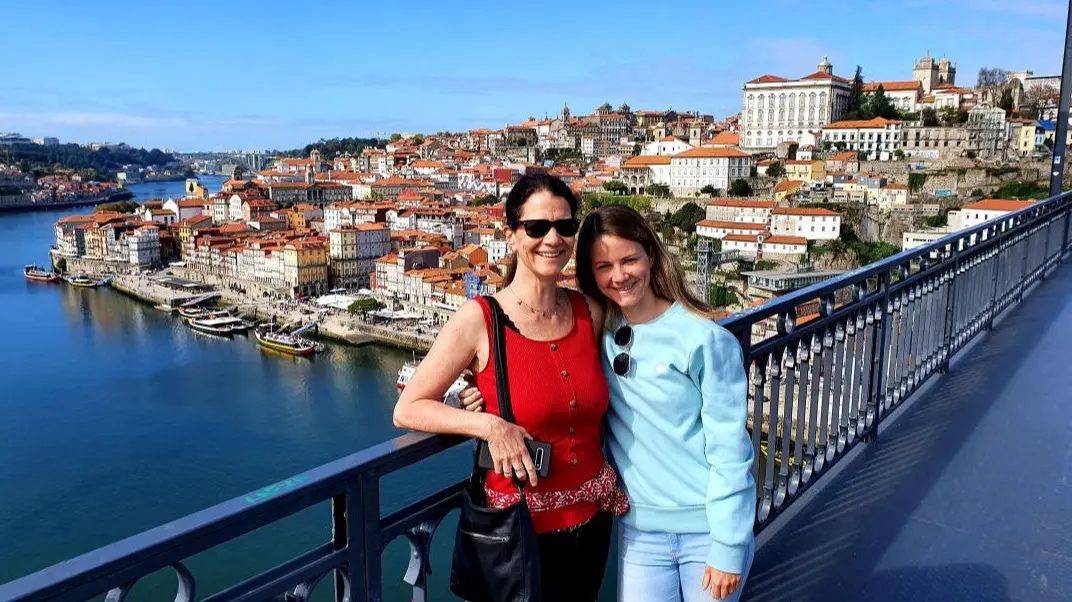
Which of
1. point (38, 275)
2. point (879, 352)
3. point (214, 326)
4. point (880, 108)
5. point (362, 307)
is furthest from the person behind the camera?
point (880, 108)

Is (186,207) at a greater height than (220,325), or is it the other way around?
(186,207)

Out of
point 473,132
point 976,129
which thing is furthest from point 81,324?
point 473,132

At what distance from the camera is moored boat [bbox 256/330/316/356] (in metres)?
14.4

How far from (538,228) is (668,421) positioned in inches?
7.9

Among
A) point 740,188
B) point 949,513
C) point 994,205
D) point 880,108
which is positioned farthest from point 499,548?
point 880,108

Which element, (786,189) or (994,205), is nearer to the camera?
(994,205)

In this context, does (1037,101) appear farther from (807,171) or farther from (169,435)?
(169,435)

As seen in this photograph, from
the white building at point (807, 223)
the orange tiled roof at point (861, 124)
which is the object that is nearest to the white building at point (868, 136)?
the orange tiled roof at point (861, 124)

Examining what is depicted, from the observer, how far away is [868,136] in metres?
22.2

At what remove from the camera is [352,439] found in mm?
9359

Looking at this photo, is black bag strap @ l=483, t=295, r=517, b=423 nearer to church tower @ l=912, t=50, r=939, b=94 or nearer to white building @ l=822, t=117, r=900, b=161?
white building @ l=822, t=117, r=900, b=161

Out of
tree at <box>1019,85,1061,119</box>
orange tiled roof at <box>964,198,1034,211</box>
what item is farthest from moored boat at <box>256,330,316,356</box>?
tree at <box>1019,85,1061,119</box>

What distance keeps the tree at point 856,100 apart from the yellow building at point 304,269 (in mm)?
15961

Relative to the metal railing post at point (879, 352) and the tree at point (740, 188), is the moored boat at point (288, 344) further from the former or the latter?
the metal railing post at point (879, 352)
